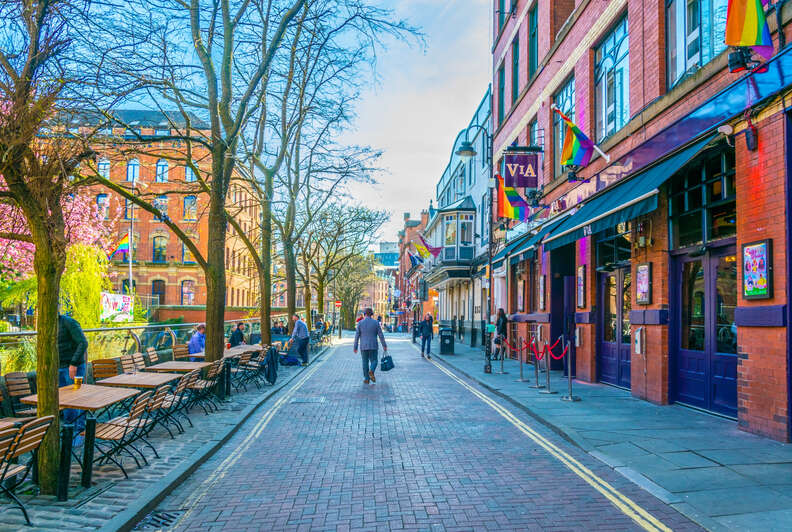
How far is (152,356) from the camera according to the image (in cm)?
1365

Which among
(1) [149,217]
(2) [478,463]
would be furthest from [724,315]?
(1) [149,217]

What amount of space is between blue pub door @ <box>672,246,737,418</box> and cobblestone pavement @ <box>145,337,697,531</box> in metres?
2.86

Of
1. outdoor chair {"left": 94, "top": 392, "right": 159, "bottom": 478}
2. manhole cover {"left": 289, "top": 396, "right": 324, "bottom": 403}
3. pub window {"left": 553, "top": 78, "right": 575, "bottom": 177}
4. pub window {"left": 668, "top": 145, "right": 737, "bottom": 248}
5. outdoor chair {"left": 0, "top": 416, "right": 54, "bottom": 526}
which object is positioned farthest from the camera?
pub window {"left": 553, "top": 78, "right": 575, "bottom": 177}

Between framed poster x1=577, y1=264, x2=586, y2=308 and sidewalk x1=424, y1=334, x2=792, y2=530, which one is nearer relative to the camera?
sidewalk x1=424, y1=334, x2=792, y2=530

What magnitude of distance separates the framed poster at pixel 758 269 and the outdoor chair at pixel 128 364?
10595 mm

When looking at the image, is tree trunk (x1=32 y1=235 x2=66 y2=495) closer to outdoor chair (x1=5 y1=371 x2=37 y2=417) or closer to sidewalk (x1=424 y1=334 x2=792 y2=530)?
outdoor chair (x1=5 y1=371 x2=37 y2=417)

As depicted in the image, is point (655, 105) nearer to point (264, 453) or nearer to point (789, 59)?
point (789, 59)

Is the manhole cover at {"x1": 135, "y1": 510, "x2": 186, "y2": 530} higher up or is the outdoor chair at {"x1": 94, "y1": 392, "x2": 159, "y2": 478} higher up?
the outdoor chair at {"x1": 94, "y1": 392, "x2": 159, "y2": 478}

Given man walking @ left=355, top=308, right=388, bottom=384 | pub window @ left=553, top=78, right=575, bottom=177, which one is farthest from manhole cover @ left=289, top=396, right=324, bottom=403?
pub window @ left=553, top=78, right=575, bottom=177

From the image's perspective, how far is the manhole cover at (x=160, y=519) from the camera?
5078 millimetres

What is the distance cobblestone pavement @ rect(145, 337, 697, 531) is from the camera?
5070mm

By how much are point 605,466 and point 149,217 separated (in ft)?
192

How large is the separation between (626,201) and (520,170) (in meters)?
8.20

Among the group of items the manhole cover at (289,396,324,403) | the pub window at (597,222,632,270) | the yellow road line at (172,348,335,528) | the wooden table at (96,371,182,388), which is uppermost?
the pub window at (597,222,632,270)
